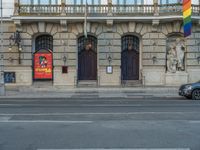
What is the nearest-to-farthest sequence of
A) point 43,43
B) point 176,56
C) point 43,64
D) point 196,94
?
point 196,94 < point 43,64 < point 176,56 < point 43,43

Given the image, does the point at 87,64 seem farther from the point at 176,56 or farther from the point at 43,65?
the point at 176,56

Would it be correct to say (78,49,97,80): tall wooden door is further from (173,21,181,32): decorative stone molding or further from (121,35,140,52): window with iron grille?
(173,21,181,32): decorative stone molding

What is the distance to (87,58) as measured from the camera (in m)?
32.6

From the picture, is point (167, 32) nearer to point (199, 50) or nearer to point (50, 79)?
point (199, 50)

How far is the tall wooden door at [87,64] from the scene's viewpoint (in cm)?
3256

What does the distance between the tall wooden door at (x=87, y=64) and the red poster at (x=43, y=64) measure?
2.51m

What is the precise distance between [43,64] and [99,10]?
20.7 feet

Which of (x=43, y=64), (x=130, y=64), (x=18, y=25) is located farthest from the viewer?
(x=130, y=64)

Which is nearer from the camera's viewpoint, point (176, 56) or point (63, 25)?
point (63, 25)

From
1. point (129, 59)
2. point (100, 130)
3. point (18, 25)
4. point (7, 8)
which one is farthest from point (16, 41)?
point (100, 130)

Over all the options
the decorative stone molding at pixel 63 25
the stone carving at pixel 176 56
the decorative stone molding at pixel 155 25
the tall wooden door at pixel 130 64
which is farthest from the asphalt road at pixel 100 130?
the tall wooden door at pixel 130 64

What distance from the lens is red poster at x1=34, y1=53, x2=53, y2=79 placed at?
31828mm

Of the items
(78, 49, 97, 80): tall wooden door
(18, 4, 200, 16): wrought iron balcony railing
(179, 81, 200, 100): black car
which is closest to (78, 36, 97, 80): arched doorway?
(78, 49, 97, 80): tall wooden door

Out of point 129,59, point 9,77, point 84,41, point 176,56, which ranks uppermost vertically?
point 84,41
